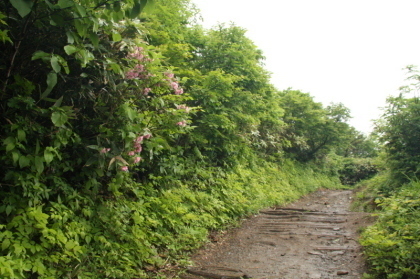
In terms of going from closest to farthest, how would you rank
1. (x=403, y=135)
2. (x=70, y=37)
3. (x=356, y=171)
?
1. (x=70, y=37)
2. (x=403, y=135)
3. (x=356, y=171)

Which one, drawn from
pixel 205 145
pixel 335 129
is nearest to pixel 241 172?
pixel 205 145

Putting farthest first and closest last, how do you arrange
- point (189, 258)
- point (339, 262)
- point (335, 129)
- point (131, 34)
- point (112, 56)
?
1. point (335, 129)
2. point (189, 258)
3. point (339, 262)
4. point (131, 34)
5. point (112, 56)

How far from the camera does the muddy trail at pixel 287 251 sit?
423 cm

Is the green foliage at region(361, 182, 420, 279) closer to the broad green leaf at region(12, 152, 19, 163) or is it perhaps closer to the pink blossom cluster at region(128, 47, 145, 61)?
the pink blossom cluster at region(128, 47, 145, 61)

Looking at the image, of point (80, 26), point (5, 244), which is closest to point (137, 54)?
point (80, 26)

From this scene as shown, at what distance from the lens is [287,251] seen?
17.2 feet

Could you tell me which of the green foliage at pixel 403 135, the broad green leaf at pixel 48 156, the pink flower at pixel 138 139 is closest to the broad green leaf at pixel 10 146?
the broad green leaf at pixel 48 156

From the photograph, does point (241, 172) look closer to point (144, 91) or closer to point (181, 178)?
point (181, 178)

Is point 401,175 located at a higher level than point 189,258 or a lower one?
higher

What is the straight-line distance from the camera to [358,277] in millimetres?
3914

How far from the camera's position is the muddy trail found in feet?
13.9

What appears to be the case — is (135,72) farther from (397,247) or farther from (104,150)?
(397,247)

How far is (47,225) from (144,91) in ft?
7.16

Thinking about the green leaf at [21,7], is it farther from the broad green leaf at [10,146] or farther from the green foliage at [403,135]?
the green foliage at [403,135]
